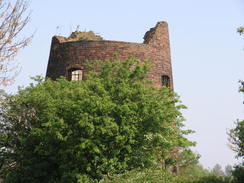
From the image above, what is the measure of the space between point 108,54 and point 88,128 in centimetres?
818

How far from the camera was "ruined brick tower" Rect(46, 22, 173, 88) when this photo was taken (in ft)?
56.2

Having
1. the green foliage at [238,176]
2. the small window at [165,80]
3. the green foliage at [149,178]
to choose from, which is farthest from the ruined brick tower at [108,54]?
the green foliage at [149,178]

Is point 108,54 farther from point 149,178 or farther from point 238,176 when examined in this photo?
point 238,176

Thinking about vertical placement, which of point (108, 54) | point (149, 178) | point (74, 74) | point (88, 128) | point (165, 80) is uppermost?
point (108, 54)

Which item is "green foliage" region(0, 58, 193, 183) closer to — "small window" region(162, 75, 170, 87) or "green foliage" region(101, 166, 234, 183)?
"green foliage" region(101, 166, 234, 183)

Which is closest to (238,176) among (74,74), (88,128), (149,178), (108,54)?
(149,178)

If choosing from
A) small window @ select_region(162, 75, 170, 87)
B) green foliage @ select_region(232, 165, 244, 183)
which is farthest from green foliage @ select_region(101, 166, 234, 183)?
small window @ select_region(162, 75, 170, 87)

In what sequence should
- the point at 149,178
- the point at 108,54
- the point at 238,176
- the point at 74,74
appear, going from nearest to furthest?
the point at 149,178, the point at 238,176, the point at 108,54, the point at 74,74

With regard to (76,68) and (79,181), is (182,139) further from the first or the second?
(76,68)

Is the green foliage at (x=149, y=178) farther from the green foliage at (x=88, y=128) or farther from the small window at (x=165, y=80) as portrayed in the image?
the small window at (x=165, y=80)

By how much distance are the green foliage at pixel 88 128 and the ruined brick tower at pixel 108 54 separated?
4.29 m

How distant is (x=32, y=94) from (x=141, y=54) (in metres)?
7.36

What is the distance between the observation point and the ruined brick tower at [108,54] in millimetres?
17125

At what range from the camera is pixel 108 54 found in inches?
667
